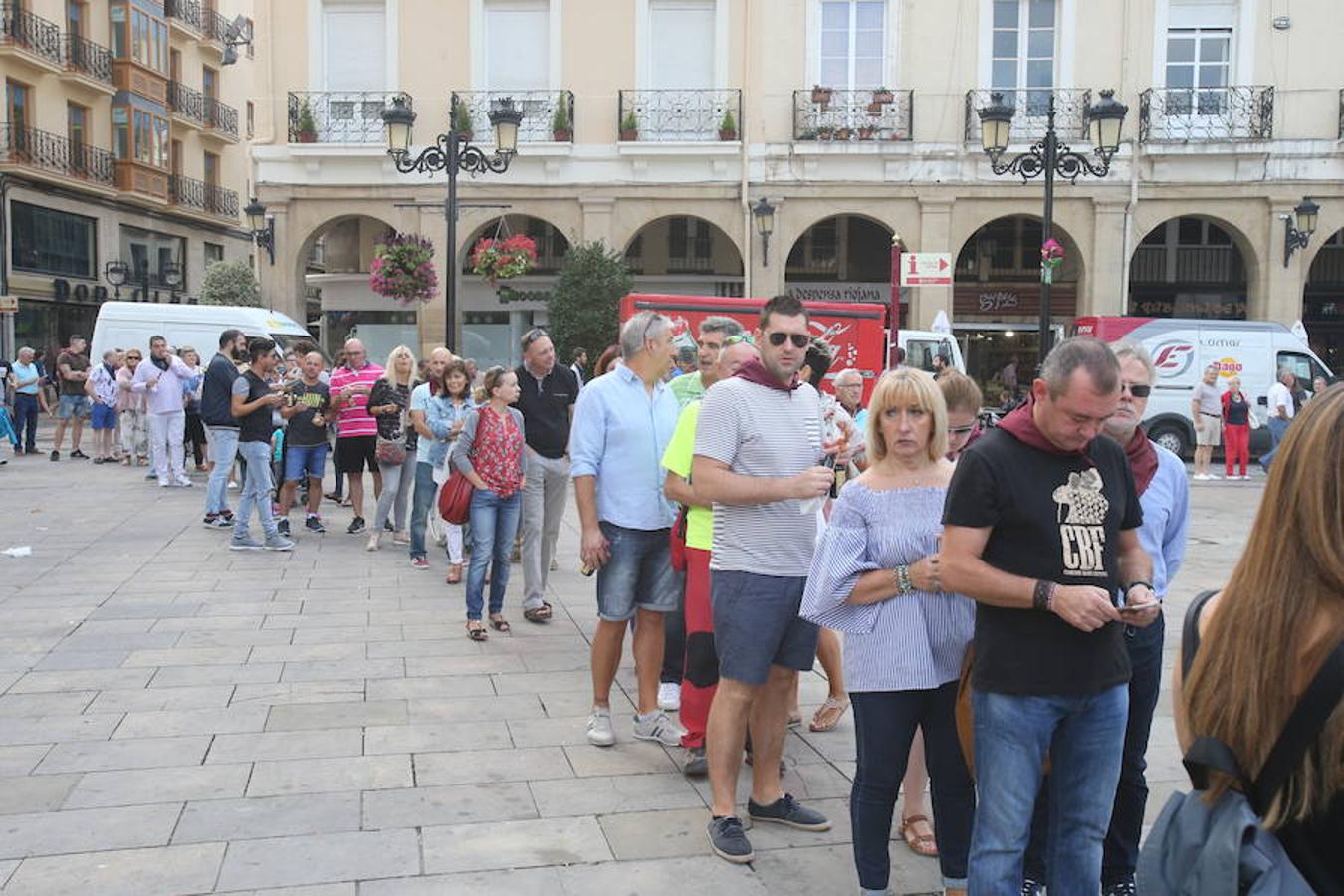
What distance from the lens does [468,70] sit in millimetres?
24125

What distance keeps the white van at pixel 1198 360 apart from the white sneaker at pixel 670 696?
17.1 m

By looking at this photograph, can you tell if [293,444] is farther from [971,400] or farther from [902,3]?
[902,3]

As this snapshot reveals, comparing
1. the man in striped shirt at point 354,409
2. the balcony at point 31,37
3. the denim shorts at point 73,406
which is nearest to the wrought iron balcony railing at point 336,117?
the denim shorts at point 73,406

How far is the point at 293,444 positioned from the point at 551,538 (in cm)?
397

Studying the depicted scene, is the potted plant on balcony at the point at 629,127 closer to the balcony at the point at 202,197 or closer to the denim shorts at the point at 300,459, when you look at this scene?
the denim shorts at the point at 300,459

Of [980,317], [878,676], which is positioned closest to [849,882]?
[878,676]

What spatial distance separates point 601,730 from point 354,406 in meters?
6.87

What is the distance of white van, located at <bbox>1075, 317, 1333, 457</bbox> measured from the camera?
21234 millimetres

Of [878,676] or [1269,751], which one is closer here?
[1269,751]

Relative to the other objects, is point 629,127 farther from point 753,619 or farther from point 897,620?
point 897,620

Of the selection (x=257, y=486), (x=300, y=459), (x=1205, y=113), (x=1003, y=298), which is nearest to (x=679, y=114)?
(x=1003, y=298)

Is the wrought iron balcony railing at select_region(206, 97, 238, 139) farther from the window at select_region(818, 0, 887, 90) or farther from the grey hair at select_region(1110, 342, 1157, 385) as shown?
the grey hair at select_region(1110, 342, 1157, 385)

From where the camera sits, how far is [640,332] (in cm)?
564

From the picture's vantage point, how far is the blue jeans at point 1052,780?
3.19 meters
